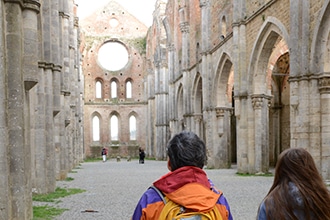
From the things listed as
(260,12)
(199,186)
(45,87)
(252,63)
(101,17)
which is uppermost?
(101,17)

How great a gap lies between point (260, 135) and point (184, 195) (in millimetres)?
17081

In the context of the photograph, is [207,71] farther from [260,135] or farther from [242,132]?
[260,135]

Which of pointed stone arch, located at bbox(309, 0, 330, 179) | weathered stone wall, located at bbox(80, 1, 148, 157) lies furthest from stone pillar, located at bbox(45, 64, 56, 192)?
weathered stone wall, located at bbox(80, 1, 148, 157)

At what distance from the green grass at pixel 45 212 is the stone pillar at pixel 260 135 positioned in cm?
1087

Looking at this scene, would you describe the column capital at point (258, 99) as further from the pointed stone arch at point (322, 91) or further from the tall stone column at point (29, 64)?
the tall stone column at point (29, 64)

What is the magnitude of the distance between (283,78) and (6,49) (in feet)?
71.5

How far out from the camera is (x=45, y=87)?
1350 cm

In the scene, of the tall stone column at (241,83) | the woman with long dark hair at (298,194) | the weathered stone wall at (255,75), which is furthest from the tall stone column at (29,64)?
the tall stone column at (241,83)

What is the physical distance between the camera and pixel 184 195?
2.45 meters

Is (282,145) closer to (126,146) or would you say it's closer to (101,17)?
(126,146)

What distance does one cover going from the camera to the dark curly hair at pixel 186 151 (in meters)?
2.58

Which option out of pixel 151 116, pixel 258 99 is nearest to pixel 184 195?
pixel 258 99

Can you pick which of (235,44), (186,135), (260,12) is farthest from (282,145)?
(186,135)

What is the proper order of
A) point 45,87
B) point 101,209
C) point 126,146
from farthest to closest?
point 126,146 < point 45,87 < point 101,209
